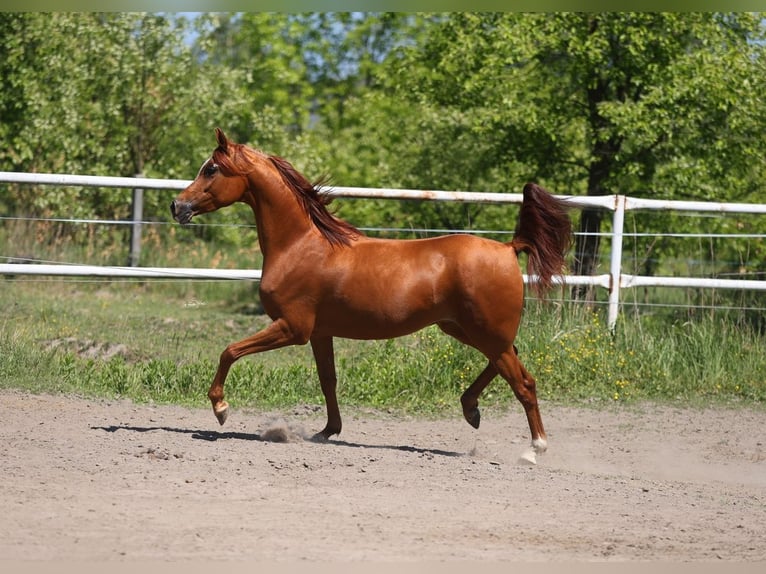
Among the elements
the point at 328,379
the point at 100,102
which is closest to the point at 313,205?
the point at 328,379

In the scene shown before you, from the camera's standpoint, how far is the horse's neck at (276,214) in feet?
24.3

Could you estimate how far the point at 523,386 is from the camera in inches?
290

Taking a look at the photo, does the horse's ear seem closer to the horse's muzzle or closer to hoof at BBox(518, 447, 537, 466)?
the horse's muzzle

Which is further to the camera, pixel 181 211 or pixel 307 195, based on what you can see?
pixel 307 195

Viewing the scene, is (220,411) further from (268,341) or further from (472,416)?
(472,416)

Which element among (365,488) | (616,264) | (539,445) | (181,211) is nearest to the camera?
(365,488)

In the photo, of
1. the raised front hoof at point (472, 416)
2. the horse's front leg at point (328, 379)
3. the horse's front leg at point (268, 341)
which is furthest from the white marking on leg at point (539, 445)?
the horse's front leg at point (268, 341)

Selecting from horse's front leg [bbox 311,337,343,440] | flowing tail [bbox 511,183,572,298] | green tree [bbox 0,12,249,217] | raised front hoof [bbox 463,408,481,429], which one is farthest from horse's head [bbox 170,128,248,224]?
green tree [bbox 0,12,249,217]

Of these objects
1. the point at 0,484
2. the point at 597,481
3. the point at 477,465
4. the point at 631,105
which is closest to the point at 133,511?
the point at 0,484

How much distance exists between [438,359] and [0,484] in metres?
4.55

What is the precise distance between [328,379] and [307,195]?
1298 millimetres

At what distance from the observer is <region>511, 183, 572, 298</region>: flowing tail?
7434mm

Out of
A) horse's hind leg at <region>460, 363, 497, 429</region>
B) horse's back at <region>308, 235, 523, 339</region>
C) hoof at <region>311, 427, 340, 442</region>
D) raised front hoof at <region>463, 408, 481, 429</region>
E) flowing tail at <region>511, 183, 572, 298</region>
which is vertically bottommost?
hoof at <region>311, 427, 340, 442</region>

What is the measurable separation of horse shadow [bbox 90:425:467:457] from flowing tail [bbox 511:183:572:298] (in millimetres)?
1388
